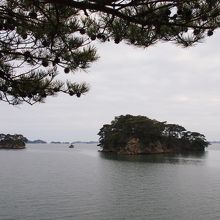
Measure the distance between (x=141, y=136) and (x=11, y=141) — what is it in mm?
74515

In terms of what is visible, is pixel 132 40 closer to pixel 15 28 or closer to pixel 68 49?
pixel 68 49

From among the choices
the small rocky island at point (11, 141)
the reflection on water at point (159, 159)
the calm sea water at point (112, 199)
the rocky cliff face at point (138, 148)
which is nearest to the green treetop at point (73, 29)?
the calm sea water at point (112, 199)

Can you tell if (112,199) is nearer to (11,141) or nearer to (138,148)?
(138,148)

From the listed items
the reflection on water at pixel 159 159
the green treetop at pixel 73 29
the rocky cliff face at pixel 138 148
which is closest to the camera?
the green treetop at pixel 73 29

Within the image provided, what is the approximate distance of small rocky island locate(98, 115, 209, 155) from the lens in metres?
94.6

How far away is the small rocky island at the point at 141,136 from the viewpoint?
3723 inches

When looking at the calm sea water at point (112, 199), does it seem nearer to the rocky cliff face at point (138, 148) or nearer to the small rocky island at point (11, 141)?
the rocky cliff face at point (138, 148)

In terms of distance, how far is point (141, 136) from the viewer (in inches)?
3765

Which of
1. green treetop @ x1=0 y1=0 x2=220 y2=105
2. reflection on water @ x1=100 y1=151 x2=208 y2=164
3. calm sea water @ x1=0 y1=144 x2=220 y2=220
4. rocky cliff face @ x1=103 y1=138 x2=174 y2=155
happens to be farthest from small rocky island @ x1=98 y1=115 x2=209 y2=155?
green treetop @ x1=0 y1=0 x2=220 y2=105

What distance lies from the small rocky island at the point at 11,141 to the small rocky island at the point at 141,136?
183 feet

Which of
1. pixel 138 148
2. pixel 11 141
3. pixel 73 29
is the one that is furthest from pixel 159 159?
pixel 11 141

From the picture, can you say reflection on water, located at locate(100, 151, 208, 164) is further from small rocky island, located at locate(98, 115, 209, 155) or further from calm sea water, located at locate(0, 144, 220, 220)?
calm sea water, located at locate(0, 144, 220, 220)

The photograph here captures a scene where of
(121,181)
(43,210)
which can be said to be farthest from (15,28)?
(121,181)

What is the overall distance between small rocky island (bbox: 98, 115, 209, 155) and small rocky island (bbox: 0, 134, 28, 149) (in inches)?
2193
